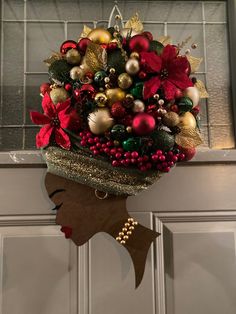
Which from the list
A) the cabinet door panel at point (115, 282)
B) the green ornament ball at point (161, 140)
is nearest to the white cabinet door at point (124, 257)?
the cabinet door panel at point (115, 282)

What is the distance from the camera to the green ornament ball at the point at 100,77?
67 cm

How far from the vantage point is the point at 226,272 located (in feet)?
2.77

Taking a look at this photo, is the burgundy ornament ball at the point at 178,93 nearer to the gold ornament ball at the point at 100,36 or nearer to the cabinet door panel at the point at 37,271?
the gold ornament ball at the point at 100,36

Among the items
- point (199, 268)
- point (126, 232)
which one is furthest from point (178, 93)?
point (199, 268)

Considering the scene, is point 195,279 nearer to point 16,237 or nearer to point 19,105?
point 16,237

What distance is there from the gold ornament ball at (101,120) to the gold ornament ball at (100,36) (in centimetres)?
14

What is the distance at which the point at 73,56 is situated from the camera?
70cm

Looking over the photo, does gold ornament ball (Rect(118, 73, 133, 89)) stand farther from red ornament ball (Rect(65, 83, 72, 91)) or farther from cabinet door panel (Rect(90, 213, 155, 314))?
cabinet door panel (Rect(90, 213, 155, 314))

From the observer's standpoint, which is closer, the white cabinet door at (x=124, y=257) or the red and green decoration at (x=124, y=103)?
the red and green decoration at (x=124, y=103)

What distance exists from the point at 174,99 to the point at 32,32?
1.49ft

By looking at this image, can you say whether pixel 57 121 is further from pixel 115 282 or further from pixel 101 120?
pixel 115 282

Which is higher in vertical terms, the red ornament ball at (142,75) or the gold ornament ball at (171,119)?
the red ornament ball at (142,75)

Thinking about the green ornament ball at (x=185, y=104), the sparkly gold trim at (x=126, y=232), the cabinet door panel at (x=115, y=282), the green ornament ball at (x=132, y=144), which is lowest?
the cabinet door panel at (x=115, y=282)

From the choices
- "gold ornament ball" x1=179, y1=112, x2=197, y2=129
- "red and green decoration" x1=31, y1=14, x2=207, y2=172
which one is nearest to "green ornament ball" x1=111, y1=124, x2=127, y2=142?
"red and green decoration" x1=31, y1=14, x2=207, y2=172
